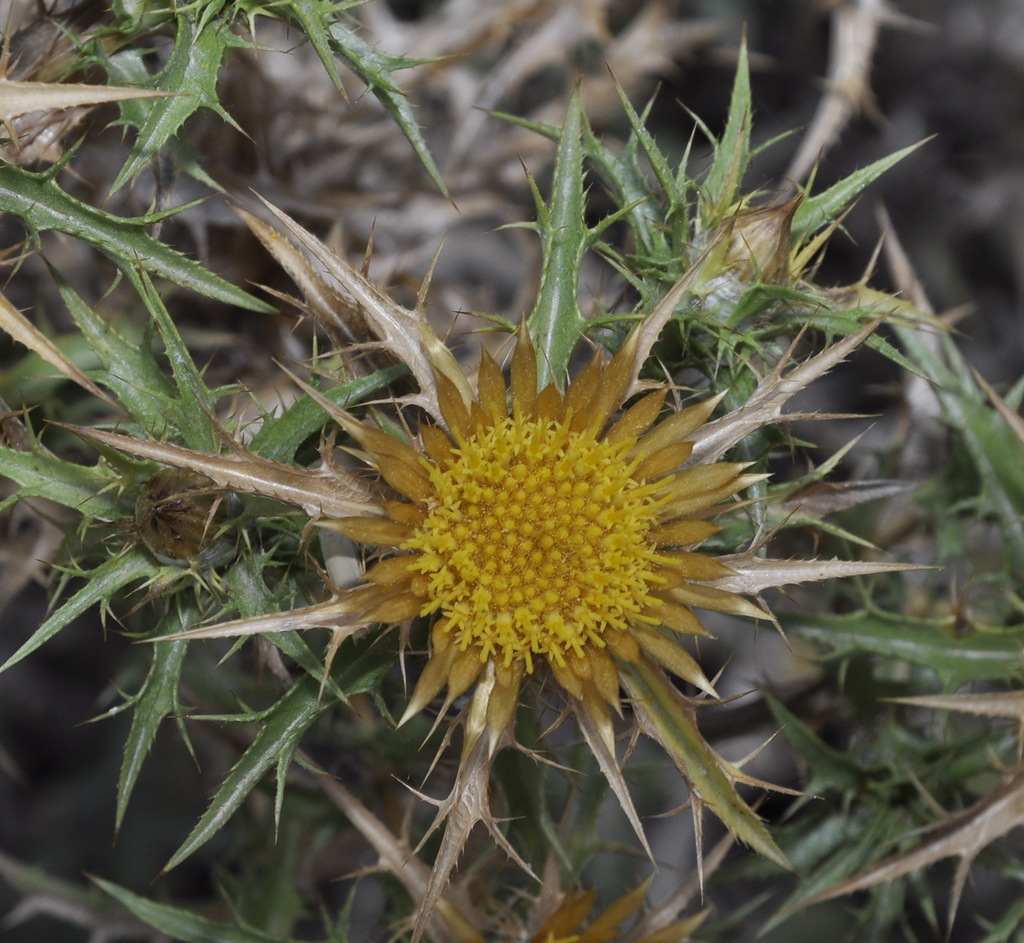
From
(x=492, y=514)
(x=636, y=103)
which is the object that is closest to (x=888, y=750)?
(x=492, y=514)

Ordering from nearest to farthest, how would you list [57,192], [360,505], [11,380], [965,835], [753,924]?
[360,505] → [57,192] → [965,835] → [11,380] → [753,924]

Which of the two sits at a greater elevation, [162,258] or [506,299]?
[162,258]

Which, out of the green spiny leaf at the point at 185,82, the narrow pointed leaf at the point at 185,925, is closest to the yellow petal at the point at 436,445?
the green spiny leaf at the point at 185,82

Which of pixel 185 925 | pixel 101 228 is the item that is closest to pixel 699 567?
pixel 101 228

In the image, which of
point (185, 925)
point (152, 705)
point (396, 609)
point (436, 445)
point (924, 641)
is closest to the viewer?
point (396, 609)

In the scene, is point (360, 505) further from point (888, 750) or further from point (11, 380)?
point (888, 750)

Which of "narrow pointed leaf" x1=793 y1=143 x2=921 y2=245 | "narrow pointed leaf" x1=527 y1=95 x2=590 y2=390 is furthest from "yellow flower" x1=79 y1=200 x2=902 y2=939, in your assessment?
"narrow pointed leaf" x1=793 y1=143 x2=921 y2=245

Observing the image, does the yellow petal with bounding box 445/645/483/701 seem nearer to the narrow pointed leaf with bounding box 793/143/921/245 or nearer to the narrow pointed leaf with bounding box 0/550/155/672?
the narrow pointed leaf with bounding box 0/550/155/672

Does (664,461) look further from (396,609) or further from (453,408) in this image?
(396,609)
